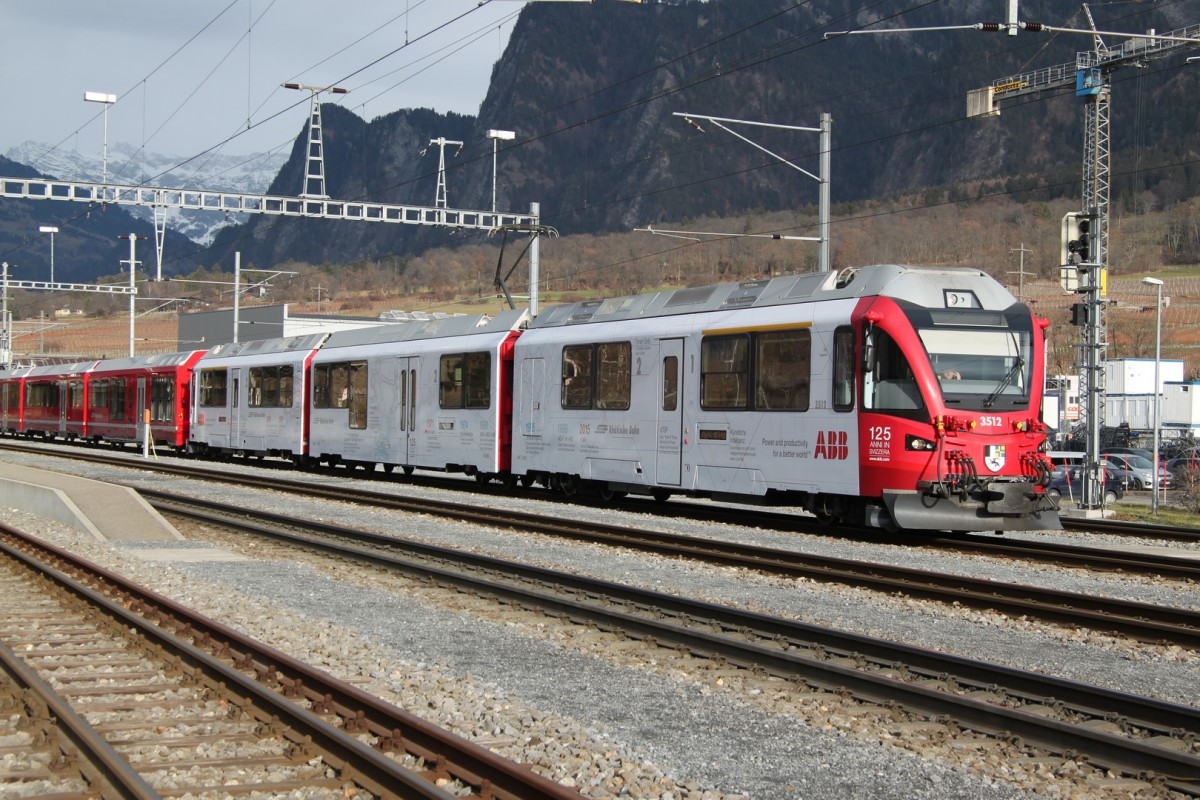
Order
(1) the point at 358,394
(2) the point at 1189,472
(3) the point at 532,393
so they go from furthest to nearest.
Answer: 1. (2) the point at 1189,472
2. (1) the point at 358,394
3. (3) the point at 532,393

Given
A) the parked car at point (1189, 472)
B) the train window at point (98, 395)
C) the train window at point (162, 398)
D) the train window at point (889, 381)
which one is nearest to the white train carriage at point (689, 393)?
the train window at point (889, 381)

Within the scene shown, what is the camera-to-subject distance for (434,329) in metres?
28.2

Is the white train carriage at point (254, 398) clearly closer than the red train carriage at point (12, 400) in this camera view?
Yes

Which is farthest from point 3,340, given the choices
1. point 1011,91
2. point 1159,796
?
point 1159,796

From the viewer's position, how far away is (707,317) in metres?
19.4

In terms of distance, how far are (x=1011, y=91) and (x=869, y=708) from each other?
3564 cm

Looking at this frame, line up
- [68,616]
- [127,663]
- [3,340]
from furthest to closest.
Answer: [3,340]
[68,616]
[127,663]

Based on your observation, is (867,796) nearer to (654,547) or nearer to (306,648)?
(306,648)

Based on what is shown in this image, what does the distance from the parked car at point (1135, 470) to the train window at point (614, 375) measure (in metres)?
25.2

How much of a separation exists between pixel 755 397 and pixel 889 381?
2.47m

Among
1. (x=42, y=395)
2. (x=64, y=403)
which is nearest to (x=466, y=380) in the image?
(x=64, y=403)

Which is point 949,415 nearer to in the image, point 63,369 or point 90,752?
point 90,752

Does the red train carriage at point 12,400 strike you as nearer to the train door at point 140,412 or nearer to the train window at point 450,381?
the train door at point 140,412

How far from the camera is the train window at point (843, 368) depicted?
1662 centimetres
